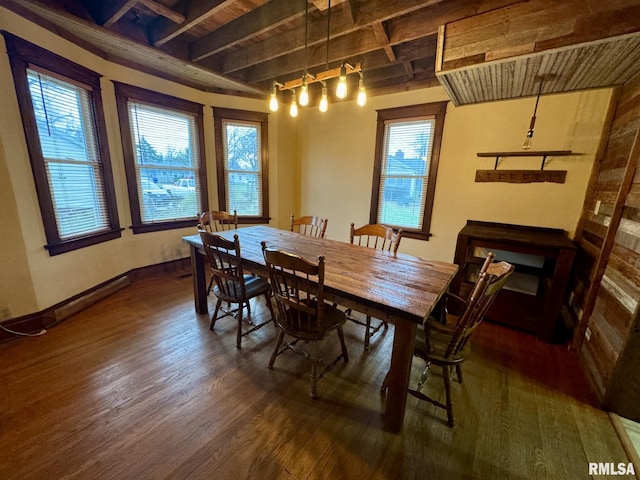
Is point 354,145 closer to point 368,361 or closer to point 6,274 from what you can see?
point 368,361

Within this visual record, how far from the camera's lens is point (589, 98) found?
7.57ft

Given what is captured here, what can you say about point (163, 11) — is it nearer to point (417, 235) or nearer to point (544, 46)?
point (544, 46)

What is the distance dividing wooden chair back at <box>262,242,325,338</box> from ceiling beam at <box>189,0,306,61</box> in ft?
6.58

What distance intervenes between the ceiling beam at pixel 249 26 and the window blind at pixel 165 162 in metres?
0.87

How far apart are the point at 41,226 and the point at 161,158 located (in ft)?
4.94

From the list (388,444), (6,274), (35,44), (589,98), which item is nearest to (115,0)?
(35,44)

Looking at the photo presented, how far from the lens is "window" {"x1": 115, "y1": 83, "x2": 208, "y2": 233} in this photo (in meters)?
3.07

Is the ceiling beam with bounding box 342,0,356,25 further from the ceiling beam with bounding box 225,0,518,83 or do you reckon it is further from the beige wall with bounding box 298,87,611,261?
the beige wall with bounding box 298,87,611,261

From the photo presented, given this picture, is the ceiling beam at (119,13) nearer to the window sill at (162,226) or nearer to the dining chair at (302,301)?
the window sill at (162,226)

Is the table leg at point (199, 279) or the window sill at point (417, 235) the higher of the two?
the window sill at point (417, 235)

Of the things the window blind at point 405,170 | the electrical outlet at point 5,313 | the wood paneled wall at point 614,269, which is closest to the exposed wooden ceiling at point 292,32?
the window blind at point 405,170

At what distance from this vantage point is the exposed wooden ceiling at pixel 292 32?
1772mm

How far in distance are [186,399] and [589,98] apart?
408 cm

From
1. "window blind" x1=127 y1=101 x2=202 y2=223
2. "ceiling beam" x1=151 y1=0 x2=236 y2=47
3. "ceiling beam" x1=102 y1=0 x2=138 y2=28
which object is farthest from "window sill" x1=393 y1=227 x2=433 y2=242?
"ceiling beam" x1=102 y1=0 x2=138 y2=28
